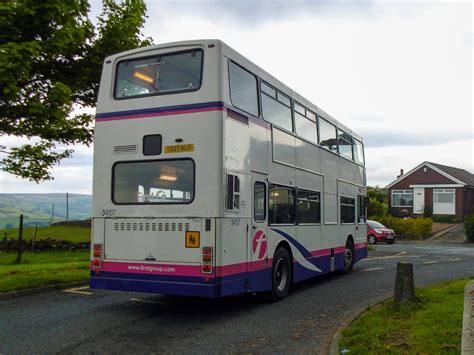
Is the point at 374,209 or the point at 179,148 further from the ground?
the point at 179,148

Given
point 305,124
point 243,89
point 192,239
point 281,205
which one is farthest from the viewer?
point 305,124

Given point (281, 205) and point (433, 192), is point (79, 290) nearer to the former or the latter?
point (281, 205)

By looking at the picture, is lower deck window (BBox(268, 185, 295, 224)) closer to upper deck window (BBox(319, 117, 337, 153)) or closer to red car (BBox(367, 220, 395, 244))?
upper deck window (BBox(319, 117, 337, 153))

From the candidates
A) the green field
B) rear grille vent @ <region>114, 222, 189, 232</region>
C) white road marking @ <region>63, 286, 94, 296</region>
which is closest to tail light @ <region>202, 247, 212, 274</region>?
rear grille vent @ <region>114, 222, 189, 232</region>

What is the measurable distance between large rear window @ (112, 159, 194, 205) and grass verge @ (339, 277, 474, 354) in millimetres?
3271

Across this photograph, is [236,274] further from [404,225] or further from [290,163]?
[404,225]

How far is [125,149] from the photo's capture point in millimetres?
8594

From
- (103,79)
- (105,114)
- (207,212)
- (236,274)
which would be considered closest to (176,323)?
(236,274)

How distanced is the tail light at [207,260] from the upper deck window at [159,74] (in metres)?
2.58

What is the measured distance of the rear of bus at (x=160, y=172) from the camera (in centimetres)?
793

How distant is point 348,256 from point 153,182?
806 centimetres

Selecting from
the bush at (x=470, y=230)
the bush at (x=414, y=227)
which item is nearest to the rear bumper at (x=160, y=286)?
the bush at (x=470, y=230)

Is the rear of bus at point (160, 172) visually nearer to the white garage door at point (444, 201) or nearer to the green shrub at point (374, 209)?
the green shrub at point (374, 209)

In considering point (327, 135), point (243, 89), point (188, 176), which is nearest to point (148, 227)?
point (188, 176)
